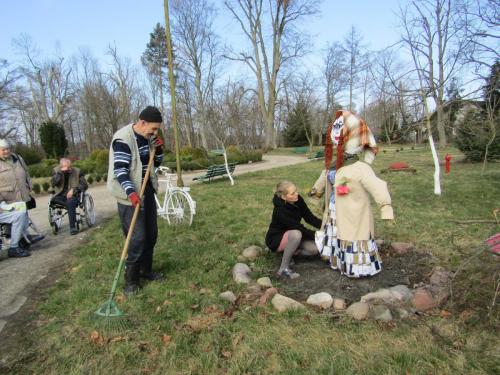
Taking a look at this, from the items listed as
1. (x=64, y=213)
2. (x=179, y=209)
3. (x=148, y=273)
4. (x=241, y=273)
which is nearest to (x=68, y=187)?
(x=64, y=213)

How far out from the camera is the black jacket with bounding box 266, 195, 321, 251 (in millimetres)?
4027

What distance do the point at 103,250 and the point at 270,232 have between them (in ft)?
8.59

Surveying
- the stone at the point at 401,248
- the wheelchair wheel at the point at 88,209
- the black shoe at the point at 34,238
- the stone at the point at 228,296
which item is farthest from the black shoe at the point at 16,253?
the stone at the point at 401,248

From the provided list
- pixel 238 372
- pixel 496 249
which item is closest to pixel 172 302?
pixel 238 372

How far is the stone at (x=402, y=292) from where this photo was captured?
3.18 metres

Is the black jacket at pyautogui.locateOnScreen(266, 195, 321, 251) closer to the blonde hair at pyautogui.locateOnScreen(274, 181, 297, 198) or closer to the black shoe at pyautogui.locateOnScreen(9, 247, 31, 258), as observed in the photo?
the blonde hair at pyautogui.locateOnScreen(274, 181, 297, 198)

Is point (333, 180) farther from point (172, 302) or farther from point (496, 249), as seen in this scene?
point (172, 302)

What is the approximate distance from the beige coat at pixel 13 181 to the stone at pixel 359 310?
5.14 metres

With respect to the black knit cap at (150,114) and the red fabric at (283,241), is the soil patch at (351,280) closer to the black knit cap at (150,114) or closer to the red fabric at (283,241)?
the red fabric at (283,241)

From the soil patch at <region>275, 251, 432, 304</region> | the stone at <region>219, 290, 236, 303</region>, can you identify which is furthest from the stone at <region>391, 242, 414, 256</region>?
the stone at <region>219, 290, 236, 303</region>

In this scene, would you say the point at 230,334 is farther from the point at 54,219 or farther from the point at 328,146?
the point at 54,219

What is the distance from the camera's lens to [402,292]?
3238 mm

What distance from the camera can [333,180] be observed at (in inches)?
145

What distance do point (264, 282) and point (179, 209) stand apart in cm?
283
